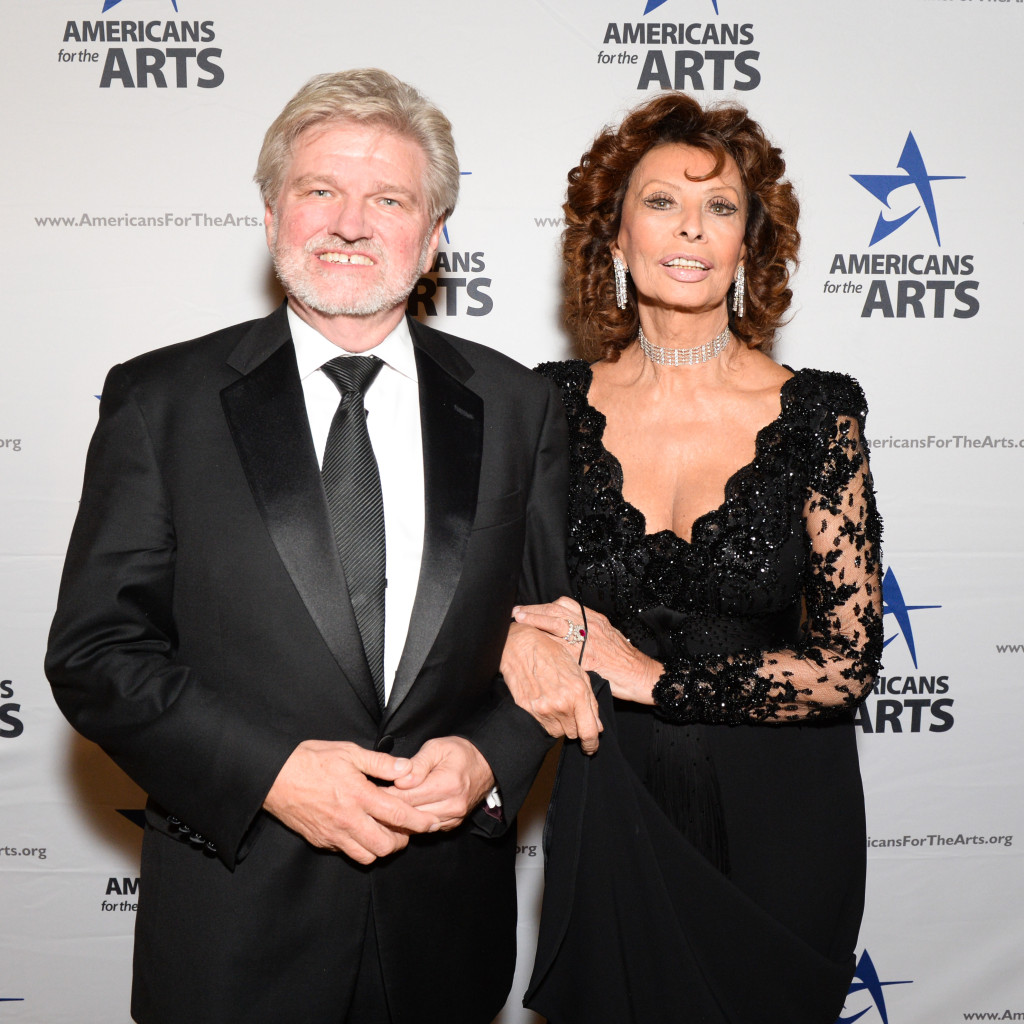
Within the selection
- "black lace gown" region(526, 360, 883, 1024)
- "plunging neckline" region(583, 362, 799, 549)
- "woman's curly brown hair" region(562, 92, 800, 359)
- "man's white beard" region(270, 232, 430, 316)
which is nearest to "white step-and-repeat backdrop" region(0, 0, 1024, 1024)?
"woman's curly brown hair" region(562, 92, 800, 359)

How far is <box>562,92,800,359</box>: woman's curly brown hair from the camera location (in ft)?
6.33

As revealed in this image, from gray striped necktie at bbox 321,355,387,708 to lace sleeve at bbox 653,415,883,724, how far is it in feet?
2.00

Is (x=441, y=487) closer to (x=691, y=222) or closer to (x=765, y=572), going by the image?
(x=765, y=572)

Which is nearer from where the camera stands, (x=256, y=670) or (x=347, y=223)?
(x=256, y=670)

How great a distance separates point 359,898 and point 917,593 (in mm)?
1895

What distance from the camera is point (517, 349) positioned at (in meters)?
2.61

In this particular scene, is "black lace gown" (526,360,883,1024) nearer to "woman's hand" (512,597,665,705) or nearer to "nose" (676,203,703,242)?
"woman's hand" (512,597,665,705)

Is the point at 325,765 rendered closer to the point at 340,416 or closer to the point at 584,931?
Answer: the point at 340,416

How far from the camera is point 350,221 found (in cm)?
148

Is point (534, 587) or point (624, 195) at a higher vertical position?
point (624, 195)

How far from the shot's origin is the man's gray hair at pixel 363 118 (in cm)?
150

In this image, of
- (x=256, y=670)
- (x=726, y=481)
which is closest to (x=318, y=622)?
(x=256, y=670)

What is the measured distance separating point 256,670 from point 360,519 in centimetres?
25

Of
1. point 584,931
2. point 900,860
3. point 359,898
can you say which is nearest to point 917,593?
point 900,860
